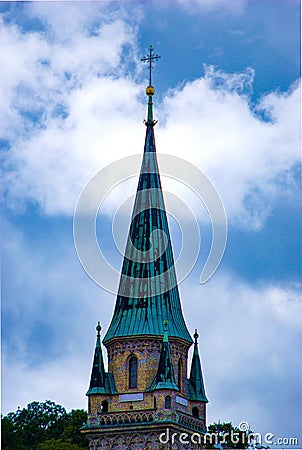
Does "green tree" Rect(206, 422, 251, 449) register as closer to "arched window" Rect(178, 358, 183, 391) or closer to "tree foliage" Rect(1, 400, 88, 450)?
"tree foliage" Rect(1, 400, 88, 450)

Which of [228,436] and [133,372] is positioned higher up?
[228,436]

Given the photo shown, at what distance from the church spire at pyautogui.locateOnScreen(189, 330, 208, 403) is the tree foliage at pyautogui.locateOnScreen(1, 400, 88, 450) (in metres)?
14.7

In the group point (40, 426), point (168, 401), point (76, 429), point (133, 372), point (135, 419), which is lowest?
point (135, 419)

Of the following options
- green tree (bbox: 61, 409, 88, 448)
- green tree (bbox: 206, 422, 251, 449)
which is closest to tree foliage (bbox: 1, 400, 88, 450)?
green tree (bbox: 61, 409, 88, 448)

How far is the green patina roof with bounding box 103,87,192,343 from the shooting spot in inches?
3401

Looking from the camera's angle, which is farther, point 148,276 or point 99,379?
point 148,276

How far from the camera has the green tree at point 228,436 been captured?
104 metres

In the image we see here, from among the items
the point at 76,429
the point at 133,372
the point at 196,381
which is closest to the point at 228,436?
the point at 76,429

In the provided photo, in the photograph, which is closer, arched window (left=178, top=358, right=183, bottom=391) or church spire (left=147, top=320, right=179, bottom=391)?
church spire (left=147, top=320, right=179, bottom=391)

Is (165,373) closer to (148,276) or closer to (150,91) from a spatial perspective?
(148,276)

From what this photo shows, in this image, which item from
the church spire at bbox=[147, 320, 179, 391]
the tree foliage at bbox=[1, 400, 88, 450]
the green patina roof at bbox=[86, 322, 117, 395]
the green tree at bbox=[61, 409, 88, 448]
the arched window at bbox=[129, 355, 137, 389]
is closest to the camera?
the church spire at bbox=[147, 320, 179, 391]

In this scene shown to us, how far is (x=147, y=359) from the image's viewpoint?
84688 mm

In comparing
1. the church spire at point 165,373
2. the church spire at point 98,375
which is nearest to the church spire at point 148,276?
the church spire at point 98,375

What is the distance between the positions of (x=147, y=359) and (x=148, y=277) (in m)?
6.05
